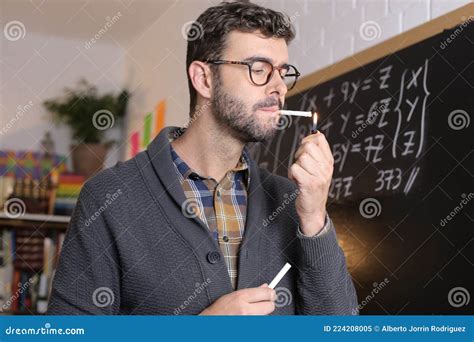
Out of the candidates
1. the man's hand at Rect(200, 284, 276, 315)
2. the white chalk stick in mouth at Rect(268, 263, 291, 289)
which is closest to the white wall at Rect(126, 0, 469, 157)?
the white chalk stick in mouth at Rect(268, 263, 291, 289)

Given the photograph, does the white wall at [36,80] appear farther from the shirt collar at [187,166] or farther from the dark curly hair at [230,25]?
the shirt collar at [187,166]

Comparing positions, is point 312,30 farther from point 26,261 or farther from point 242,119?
point 26,261

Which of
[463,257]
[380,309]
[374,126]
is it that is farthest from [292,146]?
[463,257]

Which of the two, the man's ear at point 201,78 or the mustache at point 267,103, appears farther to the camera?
the man's ear at point 201,78

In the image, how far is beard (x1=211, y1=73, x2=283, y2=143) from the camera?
1529 millimetres

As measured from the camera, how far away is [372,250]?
2148 mm

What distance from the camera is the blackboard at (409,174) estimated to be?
1.79 metres

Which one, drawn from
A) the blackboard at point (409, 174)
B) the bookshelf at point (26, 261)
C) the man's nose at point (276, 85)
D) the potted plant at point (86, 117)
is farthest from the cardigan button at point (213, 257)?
the potted plant at point (86, 117)

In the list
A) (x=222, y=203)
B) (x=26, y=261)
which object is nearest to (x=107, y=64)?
(x=26, y=261)

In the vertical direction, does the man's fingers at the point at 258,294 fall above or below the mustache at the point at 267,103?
below

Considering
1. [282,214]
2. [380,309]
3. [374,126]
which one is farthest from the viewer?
[374,126]
